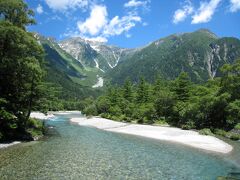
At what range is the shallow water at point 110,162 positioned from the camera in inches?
885

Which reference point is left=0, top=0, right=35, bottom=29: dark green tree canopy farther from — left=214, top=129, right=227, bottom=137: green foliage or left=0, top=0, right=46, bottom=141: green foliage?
left=214, top=129, right=227, bottom=137: green foliage

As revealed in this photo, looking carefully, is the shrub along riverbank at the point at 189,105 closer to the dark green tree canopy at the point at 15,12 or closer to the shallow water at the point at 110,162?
the shallow water at the point at 110,162

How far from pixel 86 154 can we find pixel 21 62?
13.3 m

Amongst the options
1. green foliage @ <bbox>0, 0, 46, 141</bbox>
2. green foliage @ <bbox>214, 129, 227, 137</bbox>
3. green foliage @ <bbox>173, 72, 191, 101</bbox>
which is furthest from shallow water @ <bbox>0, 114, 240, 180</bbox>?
green foliage @ <bbox>173, 72, 191, 101</bbox>

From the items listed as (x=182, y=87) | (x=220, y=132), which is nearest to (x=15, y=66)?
(x=220, y=132)

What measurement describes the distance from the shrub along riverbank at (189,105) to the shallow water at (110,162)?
57.8 ft

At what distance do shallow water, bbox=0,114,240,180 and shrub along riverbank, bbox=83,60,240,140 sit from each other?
1763 cm

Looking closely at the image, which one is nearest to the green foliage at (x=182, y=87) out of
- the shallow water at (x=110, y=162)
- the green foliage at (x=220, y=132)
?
the green foliage at (x=220, y=132)

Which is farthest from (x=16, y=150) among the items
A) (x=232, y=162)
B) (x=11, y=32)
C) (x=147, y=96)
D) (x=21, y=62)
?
(x=147, y=96)

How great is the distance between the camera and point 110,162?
27.1 meters

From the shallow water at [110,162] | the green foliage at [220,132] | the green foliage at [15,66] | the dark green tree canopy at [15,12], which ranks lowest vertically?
the shallow water at [110,162]

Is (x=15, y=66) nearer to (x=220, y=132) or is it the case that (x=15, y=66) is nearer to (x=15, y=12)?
(x=15, y=12)

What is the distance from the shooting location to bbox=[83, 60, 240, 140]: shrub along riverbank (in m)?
54.0

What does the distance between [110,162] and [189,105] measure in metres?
39.1
